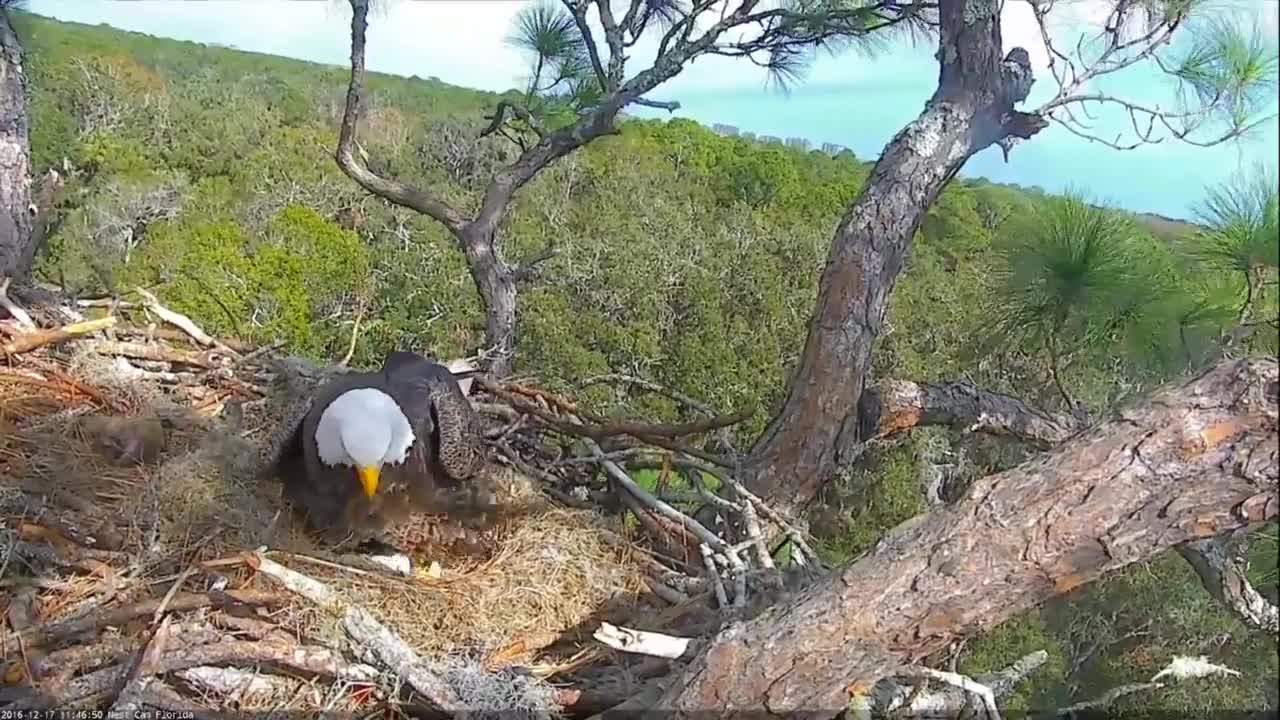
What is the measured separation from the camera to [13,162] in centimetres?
357

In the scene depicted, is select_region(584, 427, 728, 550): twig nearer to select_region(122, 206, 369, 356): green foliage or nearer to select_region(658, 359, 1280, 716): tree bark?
select_region(658, 359, 1280, 716): tree bark

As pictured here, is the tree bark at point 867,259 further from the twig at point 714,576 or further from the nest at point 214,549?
the nest at point 214,549

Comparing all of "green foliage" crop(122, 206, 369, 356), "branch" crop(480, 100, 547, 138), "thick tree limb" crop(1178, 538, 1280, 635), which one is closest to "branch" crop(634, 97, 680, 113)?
"branch" crop(480, 100, 547, 138)

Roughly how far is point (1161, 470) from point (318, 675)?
60.4 inches

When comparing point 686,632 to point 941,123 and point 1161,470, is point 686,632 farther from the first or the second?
point 941,123

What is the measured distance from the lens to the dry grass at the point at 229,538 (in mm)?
2346

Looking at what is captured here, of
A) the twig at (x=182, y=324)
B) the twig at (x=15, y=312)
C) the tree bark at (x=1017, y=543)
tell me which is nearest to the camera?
the tree bark at (x=1017, y=543)

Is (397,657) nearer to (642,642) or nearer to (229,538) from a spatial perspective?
(642,642)

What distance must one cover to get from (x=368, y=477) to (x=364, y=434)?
0.11m

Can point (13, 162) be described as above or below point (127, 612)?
above

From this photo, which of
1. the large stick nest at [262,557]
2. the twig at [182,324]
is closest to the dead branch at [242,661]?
the large stick nest at [262,557]

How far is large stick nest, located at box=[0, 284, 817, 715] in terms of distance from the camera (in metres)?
2.01

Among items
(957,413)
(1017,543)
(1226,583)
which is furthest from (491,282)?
(1017,543)

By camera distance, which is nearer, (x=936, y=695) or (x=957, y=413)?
(x=936, y=695)
